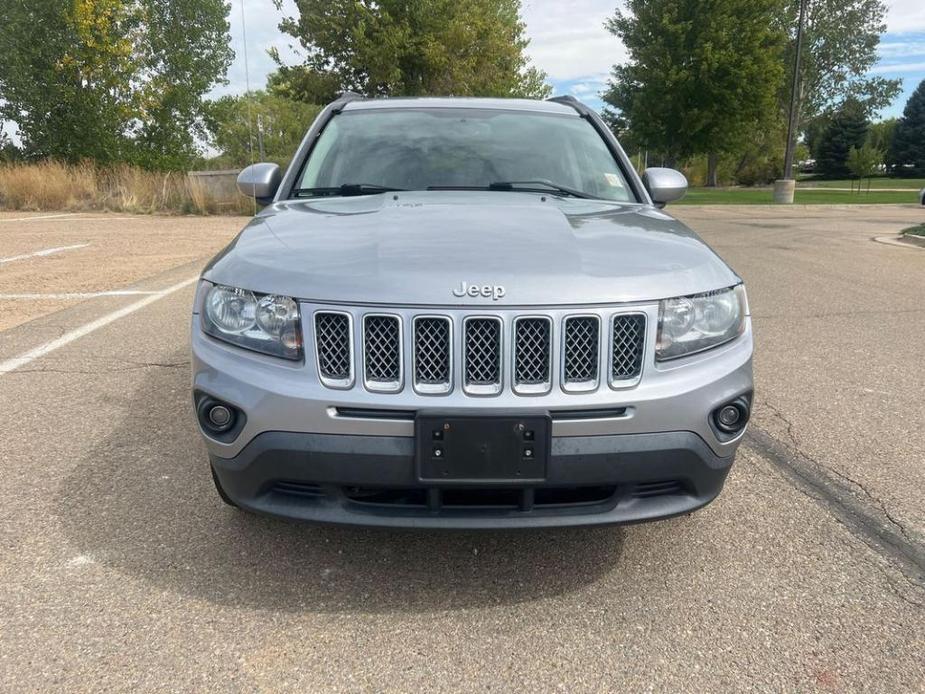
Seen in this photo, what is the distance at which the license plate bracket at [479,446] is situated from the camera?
2.03 metres

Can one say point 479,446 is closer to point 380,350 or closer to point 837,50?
point 380,350

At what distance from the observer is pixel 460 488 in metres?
2.10

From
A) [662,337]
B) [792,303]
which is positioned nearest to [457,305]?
[662,337]

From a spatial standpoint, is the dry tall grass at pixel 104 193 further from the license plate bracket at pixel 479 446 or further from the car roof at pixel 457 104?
the license plate bracket at pixel 479 446

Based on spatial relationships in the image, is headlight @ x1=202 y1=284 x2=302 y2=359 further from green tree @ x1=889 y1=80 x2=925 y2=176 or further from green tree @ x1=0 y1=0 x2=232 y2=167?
green tree @ x1=889 y1=80 x2=925 y2=176

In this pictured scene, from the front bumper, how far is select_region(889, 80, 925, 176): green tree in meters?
79.1

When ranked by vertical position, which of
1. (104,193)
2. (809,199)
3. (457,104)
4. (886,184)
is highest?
(457,104)

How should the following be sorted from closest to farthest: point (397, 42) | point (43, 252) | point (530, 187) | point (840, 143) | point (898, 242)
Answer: point (530, 187) → point (43, 252) → point (898, 242) → point (397, 42) → point (840, 143)

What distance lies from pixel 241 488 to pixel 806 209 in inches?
982

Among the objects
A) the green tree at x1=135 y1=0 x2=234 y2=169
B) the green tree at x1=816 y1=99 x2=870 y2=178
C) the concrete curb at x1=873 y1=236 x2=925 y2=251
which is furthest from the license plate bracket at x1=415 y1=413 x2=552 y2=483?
the green tree at x1=816 y1=99 x2=870 y2=178

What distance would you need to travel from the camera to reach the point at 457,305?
2068 millimetres

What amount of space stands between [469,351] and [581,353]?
1.05 feet

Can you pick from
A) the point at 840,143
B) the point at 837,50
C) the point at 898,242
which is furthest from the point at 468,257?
the point at 840,143

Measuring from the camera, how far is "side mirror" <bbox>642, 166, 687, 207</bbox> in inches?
141
